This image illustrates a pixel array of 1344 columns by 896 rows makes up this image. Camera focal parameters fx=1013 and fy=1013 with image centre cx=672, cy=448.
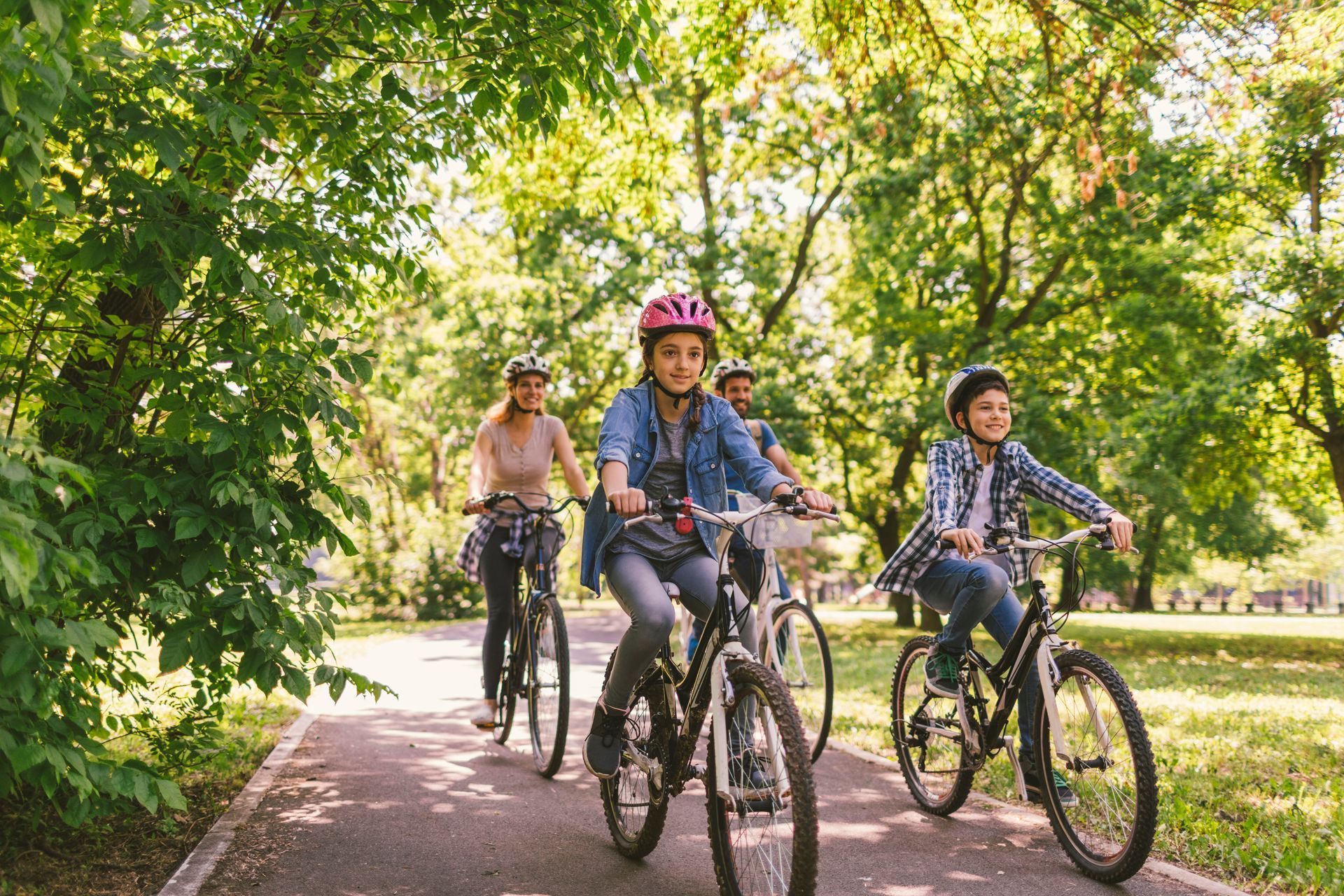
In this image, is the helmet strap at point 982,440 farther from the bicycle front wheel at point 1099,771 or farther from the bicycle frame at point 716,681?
the bicycle frame at point 716,681

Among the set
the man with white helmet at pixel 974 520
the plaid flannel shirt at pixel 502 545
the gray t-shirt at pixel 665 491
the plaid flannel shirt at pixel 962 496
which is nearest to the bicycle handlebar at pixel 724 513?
the gray t-shirt at pixel 665 491

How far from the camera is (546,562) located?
19.8 ft

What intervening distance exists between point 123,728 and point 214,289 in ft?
5.72

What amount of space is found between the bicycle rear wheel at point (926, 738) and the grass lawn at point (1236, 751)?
1.69 feet

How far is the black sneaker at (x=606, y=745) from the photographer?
417cm

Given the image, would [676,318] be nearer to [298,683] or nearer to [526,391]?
[298,683]

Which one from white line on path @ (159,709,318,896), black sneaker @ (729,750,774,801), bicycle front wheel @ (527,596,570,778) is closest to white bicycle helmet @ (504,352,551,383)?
bicycle front wheel @ (527,596,570,778)

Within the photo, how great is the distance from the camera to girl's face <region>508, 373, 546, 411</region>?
6.44 m

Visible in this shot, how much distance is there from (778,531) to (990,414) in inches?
71.4

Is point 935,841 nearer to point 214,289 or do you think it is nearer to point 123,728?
point 123,728

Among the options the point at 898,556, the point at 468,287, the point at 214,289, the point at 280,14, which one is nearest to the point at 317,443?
the point at 214,289

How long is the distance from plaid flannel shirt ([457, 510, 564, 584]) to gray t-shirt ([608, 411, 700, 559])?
1949 mm

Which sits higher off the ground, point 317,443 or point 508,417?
point 508,417

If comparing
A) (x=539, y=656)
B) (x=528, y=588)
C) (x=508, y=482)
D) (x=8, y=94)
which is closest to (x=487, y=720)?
(x=539, y=656)
